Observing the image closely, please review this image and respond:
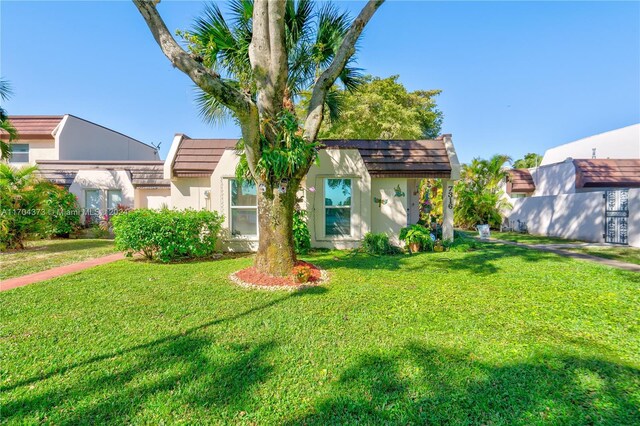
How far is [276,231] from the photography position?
665 centimetres

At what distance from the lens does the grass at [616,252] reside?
364 inches

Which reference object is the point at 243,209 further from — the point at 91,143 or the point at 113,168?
the point at 91,143

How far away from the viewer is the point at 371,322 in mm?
4422

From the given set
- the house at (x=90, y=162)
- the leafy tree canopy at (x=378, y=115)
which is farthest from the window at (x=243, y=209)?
the leafy tree canopy at (x=378, y=115)

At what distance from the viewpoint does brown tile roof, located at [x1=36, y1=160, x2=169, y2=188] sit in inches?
623

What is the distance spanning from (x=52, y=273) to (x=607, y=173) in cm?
2582

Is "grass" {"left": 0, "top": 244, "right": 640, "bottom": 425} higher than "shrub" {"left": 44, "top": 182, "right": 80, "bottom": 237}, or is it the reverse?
"shrub" {"left": 44, "top": 182, "right": 80, "bottom": 237}

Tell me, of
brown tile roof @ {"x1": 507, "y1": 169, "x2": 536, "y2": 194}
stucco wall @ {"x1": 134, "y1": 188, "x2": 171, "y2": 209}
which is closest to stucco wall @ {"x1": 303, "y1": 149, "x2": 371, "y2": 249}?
stucco wall @ {"x1": 134, "y1": 188, "x2": 171, "y2": 209}

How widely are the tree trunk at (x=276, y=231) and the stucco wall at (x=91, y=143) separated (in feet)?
66.8

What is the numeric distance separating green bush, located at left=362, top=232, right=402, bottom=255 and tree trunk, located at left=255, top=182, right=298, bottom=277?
171 inches

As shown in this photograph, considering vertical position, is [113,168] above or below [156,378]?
above

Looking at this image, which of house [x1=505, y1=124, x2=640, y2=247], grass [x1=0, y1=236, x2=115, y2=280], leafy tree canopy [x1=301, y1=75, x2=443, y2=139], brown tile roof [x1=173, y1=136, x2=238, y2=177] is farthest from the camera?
leafy tree canopy [x1=301, y1=75, x2=443, y2=139]

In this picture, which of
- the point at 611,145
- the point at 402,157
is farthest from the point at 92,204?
the point at 611,145

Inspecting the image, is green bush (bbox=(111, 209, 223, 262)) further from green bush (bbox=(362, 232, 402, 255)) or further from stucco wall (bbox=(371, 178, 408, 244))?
stucco wall (bbox=(371, 178, 408, 244))
